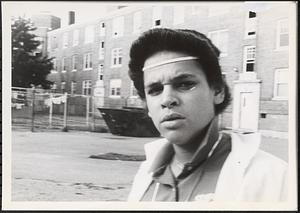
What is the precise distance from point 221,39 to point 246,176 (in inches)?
39.4

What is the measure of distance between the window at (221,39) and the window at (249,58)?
0.15m

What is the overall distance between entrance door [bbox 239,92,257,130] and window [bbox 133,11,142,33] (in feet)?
2.92

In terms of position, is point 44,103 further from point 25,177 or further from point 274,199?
point 274,199

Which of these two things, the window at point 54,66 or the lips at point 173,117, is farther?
the window at point 54,66

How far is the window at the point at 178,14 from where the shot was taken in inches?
136

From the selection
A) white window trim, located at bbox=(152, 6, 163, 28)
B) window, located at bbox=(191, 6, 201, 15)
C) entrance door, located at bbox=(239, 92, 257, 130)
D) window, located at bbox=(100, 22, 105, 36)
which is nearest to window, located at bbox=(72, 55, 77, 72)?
window, located at bbox=(100, 22, 105, 36)

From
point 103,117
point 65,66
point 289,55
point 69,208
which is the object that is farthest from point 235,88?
point 69,208

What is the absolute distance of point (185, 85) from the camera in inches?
135

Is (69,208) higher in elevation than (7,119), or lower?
lower

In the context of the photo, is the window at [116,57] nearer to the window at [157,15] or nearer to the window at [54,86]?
the window at [157,15]

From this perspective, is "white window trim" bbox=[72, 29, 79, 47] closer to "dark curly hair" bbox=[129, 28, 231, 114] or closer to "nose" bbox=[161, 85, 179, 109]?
"dark curly hair" bbox=[129, 28, 231, 114]

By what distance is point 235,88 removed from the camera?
351 centimetres

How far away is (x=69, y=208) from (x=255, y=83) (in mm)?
1641

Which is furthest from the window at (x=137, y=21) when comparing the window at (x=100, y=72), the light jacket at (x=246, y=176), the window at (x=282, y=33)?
the window at (x=282, y=33)
